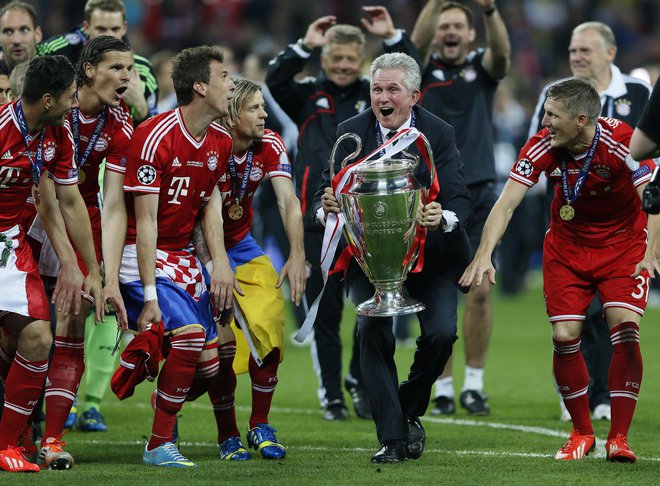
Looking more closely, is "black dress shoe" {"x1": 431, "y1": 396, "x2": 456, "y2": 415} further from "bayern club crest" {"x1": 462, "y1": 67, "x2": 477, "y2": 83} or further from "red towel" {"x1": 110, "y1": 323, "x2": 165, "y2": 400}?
"red towel" {"x1": 110, "y1": 323, "x2": 165, "y2": 400}

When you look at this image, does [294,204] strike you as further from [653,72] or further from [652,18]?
[652,18]

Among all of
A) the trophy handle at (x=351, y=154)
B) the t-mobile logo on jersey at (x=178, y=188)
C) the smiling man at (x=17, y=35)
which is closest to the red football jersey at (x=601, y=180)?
the trophy handle at (x=351, y=154)

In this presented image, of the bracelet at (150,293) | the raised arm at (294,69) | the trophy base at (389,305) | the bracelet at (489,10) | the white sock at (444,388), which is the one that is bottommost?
the white sock at (444,388)

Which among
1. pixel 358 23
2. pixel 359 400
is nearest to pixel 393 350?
pixel 359 400

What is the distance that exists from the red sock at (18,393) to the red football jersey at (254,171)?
1.37 m

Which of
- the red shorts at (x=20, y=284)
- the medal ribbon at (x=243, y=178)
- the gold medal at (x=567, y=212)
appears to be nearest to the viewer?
the red shorts at (x=20, y=284)

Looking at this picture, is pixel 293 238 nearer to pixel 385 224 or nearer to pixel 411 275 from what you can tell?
pixel 411 275

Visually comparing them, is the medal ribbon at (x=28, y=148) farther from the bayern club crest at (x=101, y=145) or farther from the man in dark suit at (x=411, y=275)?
the man in dark suit at (x=411, y=275)

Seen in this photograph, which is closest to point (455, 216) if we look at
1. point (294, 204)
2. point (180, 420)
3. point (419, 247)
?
point (419, 247)

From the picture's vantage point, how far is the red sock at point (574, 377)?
655 centimetres

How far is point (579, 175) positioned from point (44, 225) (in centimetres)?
281

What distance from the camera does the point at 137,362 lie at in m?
6.07

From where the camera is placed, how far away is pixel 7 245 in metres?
6.06

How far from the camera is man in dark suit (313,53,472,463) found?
246 inches
